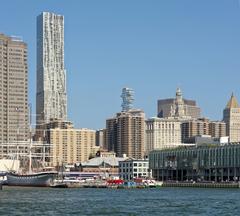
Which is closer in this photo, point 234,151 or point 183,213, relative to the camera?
point 183,213

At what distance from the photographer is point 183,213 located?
Result: 263 feet

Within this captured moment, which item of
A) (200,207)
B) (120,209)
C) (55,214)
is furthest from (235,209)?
(55,214)

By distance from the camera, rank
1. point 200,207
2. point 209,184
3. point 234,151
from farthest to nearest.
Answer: point 234,151 → point 209,184 → point 200,207

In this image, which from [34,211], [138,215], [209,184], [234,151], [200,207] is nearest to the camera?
[138,215]

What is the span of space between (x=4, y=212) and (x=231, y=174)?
122212 mm

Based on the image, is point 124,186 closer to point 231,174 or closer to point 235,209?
point 231,174

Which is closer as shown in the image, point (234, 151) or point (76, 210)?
point (76, 210)

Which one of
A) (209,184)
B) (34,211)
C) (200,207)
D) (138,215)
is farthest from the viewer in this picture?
(209,184)

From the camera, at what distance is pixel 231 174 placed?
19638 cm

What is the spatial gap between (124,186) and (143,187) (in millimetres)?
5753

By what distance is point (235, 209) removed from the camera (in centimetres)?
8631

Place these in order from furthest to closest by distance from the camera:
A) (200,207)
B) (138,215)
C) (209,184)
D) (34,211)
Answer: (209,184) → (200,207) → (34,211) → (138,215)

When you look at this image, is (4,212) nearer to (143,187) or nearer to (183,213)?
(183,213)

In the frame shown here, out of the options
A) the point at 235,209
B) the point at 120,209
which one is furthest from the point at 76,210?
the point at 235,209
